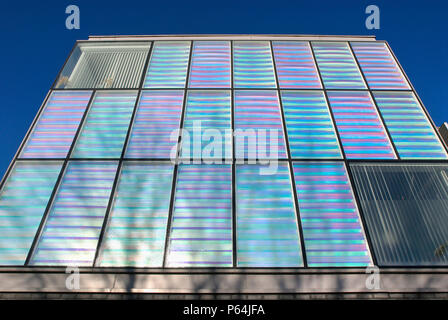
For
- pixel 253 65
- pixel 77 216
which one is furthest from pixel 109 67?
pixel 77 216

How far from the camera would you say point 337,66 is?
1287 centimetres

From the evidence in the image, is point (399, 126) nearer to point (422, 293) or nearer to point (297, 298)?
point (422, 293)

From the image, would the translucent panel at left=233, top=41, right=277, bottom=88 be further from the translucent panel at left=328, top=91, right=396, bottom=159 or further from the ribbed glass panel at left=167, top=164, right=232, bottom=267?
the ribbed glass panel at left=167, top=164, right=232, bottom=267

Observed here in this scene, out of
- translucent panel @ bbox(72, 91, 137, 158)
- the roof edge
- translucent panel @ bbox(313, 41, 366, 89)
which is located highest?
the roof edge

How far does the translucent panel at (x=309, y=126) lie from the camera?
9.52 meters

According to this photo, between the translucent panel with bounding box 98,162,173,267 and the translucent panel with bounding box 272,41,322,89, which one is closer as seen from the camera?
the translucent panel with bounding box 98,162,173,267

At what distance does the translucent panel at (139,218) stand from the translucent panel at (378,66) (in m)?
8.32

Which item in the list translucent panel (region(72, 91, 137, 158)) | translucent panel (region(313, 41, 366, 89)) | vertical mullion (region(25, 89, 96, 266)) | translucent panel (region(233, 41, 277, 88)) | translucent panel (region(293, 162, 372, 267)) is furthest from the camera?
translucent panel (region(233, 41, 277, 88))

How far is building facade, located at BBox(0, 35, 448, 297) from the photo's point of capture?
6.71 metres

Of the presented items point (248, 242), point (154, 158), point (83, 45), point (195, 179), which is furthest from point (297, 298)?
point (83, 45)

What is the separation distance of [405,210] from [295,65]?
23.4 feet

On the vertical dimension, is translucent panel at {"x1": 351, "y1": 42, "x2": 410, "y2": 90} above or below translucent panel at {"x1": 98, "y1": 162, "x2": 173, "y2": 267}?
above

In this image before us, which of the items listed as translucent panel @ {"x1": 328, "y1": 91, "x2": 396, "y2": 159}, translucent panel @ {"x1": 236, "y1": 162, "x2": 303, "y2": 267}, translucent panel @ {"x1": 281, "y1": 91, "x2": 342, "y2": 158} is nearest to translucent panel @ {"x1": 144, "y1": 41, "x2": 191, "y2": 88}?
translucent panel @ {"x1": 281, "y1": 91, "x2": 342, "y2": 158}

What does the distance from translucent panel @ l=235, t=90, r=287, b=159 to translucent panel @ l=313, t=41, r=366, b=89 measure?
2355mm
